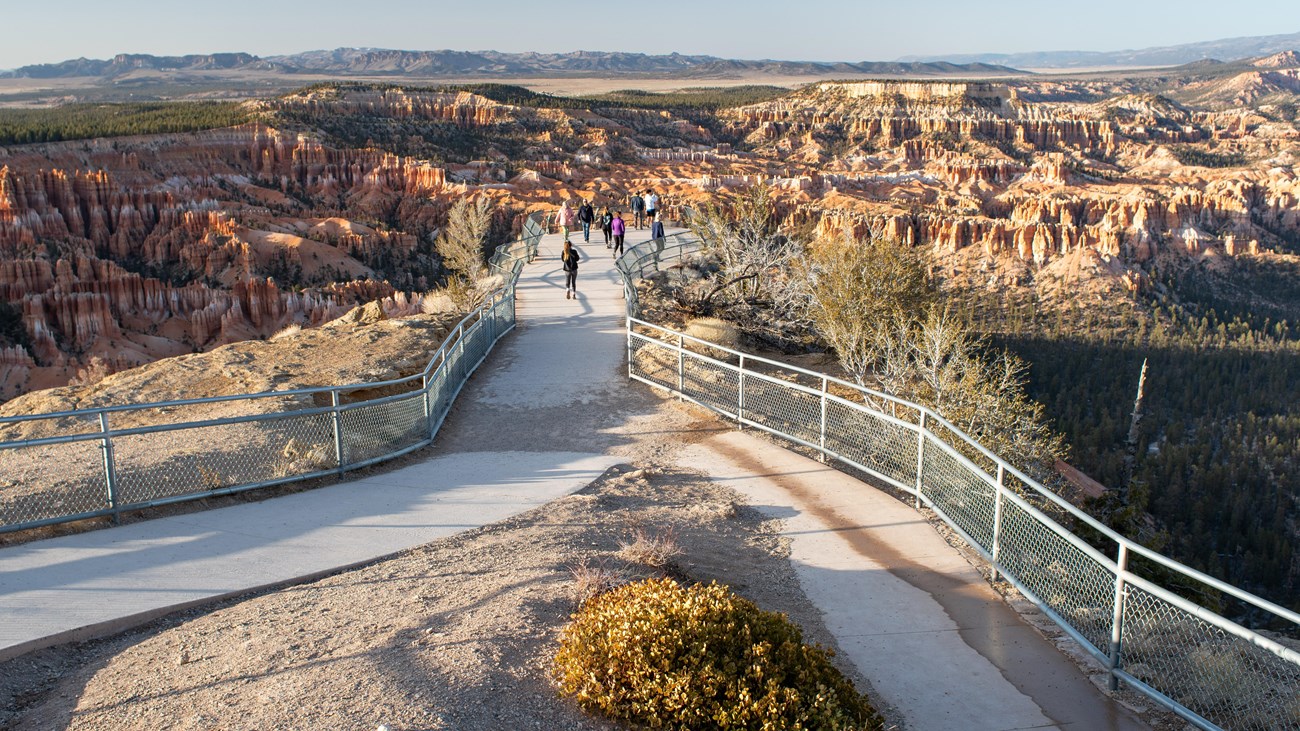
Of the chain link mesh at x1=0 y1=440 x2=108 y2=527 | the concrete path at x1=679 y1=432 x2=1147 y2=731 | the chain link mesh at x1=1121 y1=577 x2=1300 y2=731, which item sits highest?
the chain link mesh at x1=0 y1=440 x2=108 y2=527

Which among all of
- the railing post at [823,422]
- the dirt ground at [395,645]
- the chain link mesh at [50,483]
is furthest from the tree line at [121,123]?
the dirt ground at [395,645]

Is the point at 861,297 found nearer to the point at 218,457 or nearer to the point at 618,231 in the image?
the point at 618,231

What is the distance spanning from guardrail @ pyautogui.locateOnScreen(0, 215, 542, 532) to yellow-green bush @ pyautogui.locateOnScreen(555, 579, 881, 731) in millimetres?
5561

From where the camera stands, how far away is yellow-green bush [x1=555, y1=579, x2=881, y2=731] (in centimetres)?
555

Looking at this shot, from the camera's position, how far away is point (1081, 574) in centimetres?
758

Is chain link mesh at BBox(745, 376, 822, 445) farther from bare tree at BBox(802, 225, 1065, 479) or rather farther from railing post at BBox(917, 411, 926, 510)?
bare tree at BBox(802, 225, 1065, 479)

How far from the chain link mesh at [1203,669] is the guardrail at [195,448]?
8.02 meters

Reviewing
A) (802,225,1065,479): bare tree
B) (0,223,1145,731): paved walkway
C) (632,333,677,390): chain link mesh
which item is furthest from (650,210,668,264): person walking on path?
(0,223,1145,731): paved walkway

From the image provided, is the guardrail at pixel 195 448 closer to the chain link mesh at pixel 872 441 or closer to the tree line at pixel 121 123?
the chain link mesh at pixel 872 441

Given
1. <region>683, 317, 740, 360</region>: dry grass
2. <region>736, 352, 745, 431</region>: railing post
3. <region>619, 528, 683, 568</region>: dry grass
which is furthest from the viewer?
<region>683, 317, 740, 360</region>: dry grass

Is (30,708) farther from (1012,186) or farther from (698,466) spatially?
(1012,186)

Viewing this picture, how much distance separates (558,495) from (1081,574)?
207 inches

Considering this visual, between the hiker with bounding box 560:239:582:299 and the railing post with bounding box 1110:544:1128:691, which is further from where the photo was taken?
the hiker with bounding box 560:239:582:299

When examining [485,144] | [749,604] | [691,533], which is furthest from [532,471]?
[485,144]
